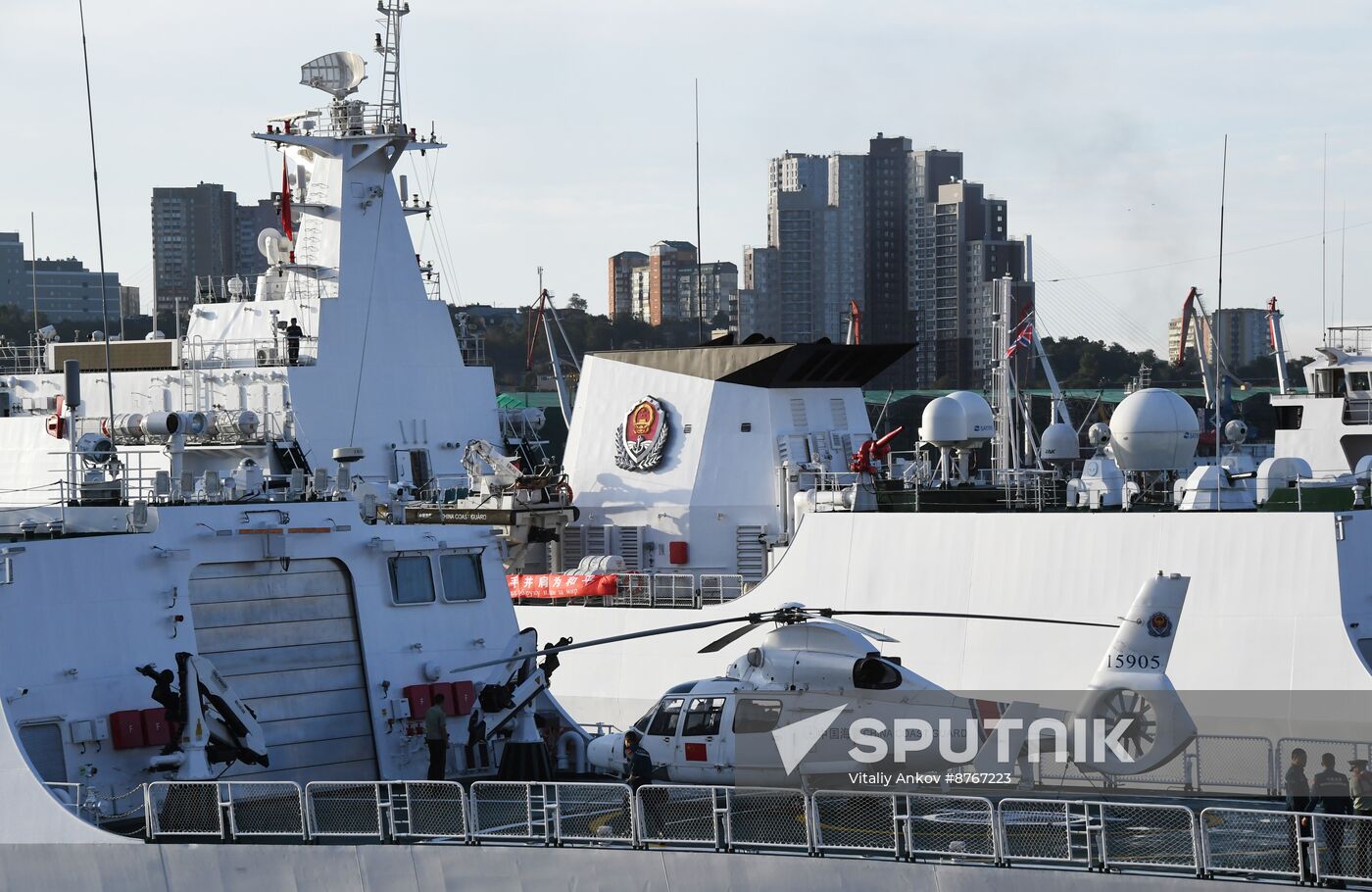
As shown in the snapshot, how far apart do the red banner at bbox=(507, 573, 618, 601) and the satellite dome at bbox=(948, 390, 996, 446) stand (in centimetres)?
620

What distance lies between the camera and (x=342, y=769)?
1745 cm

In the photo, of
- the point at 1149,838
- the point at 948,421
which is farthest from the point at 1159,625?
the point at 948,421

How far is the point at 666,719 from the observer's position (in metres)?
17.3

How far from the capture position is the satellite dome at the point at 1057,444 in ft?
100

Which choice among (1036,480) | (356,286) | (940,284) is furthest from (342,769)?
(940,284)

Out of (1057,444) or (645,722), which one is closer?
(645,722)

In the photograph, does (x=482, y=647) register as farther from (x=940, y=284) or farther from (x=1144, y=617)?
(x=940, y=284)

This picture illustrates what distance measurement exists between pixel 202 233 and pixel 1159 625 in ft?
223

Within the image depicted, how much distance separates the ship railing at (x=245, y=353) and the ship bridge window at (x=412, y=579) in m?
11.3

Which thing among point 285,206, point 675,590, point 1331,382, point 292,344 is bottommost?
point 675,590

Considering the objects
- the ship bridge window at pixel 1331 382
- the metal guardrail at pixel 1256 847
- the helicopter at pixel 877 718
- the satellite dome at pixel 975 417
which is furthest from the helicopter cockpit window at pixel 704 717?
the ship bridge window at pixel 1331 382

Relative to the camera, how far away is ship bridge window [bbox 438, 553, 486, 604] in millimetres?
18828

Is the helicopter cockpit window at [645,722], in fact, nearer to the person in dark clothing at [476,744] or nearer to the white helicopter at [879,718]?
the white helicopter at [879,718]

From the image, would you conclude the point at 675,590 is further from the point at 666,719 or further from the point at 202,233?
the point at 202,233
